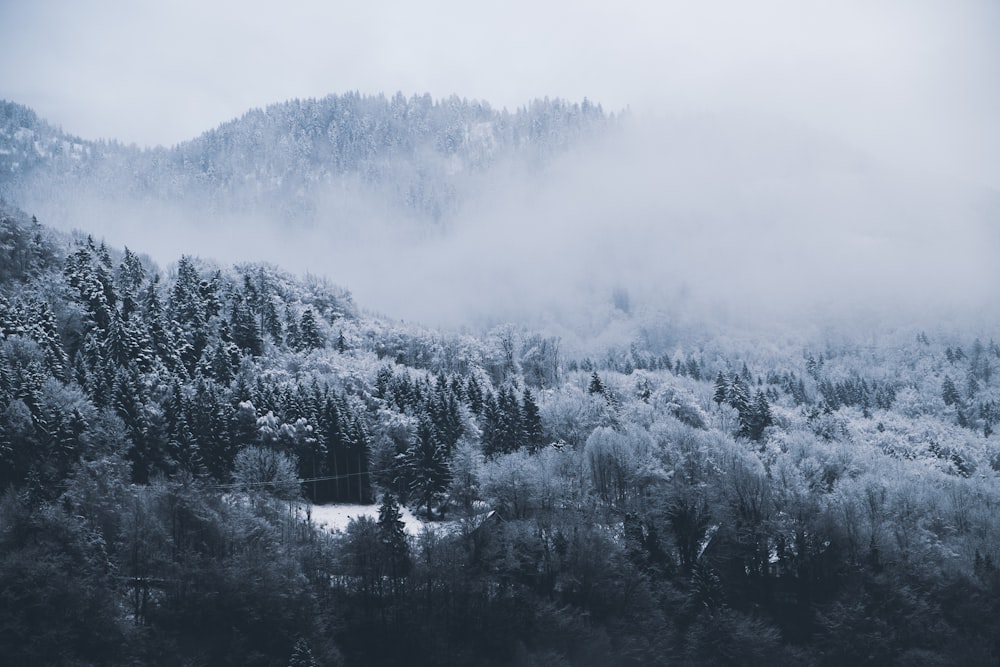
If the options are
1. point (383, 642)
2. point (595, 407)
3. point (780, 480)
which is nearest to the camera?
point (383, 642)

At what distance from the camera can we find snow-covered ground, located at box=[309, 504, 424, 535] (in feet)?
314

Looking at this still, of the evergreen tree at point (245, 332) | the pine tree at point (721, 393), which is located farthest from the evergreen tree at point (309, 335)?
the pine tree at point (721, 393)

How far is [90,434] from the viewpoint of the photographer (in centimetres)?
8981

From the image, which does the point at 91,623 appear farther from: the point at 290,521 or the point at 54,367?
the point at 54,367

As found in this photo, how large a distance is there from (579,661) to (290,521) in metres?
35.6

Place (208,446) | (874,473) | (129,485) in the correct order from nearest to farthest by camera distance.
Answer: (129,485), (208,446), (874,473)

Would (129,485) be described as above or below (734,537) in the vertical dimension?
above

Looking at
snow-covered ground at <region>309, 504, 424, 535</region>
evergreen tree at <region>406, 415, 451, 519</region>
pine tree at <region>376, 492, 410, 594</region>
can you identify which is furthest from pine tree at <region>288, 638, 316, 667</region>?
evergreen tree at <region>406, 415, 451, 519</region>

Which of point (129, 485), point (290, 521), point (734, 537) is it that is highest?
point (129, 485)

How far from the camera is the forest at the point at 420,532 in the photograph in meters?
66.2

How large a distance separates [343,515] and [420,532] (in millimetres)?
14306

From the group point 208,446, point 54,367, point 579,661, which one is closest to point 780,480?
point 579,661

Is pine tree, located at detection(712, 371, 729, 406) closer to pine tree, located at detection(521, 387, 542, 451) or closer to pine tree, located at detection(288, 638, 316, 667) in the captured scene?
pine tree, located at detection(521, 387, 542, 451)

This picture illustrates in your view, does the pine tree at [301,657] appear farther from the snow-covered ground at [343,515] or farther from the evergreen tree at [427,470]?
the evergreen tree at [427,470]
